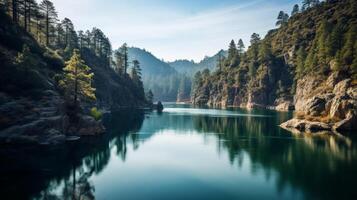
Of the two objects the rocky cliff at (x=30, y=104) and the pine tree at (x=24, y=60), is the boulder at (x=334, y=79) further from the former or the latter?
the pine tree at (x=24, y=60)

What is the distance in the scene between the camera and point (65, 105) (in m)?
61.1

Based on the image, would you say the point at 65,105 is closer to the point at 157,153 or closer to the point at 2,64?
the point at 2,64

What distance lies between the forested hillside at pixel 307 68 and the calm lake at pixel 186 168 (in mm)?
25863

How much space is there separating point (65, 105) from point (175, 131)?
29.7 m

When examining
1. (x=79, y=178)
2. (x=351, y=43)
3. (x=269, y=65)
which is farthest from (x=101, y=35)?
(x=79, y=178)

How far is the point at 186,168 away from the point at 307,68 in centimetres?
10240

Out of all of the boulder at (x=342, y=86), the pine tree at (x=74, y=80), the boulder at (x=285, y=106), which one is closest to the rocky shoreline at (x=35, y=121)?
the pine tree at (x=74, y=80)

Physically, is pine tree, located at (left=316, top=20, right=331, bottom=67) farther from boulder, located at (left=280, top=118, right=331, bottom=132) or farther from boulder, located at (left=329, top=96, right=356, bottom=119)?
boulder, located at (left=280, top=118, right=331, bottom=132)

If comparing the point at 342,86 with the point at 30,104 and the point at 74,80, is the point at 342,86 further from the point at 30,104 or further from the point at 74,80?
the point at 30,104

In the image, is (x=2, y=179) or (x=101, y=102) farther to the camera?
(x=101, y=102)

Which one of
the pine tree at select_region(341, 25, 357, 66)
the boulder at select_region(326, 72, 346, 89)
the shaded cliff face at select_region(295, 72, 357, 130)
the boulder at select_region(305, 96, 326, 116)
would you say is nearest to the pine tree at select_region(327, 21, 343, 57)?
the pine tree at select_region(341, 25, 357, 66)

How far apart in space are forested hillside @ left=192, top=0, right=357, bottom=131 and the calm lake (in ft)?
84.9

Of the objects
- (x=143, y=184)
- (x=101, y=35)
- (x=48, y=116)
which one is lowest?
(x=143, y=184)

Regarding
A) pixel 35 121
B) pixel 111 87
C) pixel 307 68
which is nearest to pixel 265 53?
pixel 307 68
